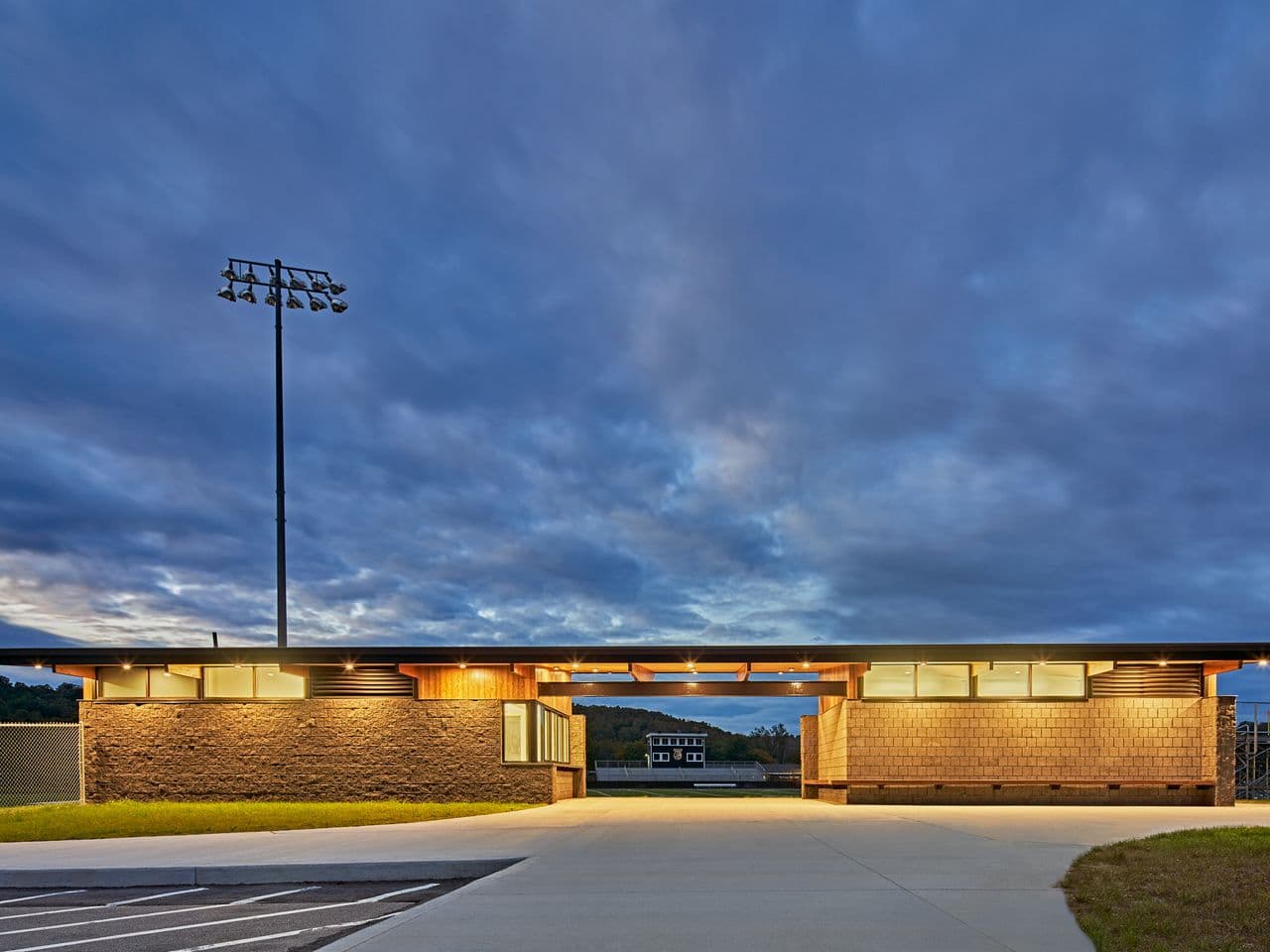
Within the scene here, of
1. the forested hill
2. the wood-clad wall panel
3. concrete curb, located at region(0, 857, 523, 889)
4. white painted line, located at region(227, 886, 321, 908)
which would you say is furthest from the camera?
the forested hill

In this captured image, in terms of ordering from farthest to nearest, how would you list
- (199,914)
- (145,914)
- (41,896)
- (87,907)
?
(41,896) → (87,907) → (145,914) → (199,914)

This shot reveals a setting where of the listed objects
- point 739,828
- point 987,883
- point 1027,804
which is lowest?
point 1027,804

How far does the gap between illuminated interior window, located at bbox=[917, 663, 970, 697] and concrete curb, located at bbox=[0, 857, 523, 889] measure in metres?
16.8

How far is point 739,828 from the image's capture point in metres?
16.0

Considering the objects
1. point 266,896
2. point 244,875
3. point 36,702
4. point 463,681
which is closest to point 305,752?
point 463,681

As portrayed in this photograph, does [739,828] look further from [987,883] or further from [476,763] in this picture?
[476,763]

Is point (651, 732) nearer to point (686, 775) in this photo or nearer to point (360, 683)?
point (686, 775)

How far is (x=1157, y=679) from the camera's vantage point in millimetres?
24797

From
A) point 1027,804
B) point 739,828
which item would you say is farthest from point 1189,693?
point 739,828

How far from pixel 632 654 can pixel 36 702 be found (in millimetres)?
38473

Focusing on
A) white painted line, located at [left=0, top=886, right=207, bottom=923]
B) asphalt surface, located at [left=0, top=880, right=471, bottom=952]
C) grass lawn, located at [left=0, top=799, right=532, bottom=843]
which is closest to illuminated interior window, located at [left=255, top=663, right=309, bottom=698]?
grass lawn, located at [left=0, top=799, right=532, bottom=843]

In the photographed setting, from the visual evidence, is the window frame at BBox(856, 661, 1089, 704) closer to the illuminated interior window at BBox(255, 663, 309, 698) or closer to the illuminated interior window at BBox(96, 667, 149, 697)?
the illuminated interior window at BBox(255, 663, 309, 698)

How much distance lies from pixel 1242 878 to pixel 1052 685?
59.4 ft

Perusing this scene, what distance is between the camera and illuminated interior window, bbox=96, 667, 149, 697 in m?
25.4
